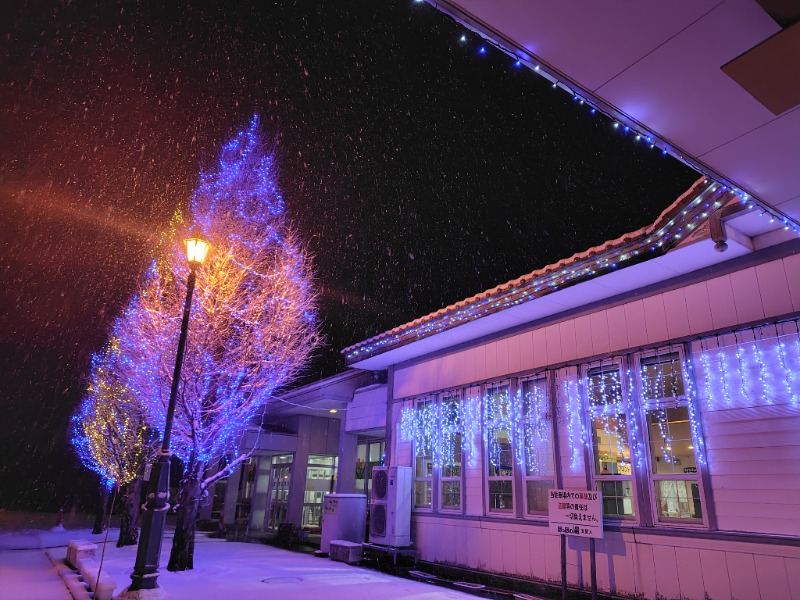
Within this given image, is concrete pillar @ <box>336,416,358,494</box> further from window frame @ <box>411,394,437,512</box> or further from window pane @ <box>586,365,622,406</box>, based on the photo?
window pane @ <box>586,365,622,406</box>

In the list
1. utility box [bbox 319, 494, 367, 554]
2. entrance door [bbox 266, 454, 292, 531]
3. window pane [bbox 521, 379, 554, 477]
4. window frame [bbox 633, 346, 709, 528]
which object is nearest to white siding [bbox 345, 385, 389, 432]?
utility box [bbox 319, 494, 367, 554]

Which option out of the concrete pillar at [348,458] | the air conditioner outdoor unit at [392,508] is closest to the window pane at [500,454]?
→ the air conditioner outdoor unit at [392,508]

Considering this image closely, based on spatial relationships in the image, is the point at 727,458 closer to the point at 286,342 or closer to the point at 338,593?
the point at 338,593

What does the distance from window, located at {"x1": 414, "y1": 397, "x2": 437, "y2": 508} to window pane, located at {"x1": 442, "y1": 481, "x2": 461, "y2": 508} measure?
454 mm

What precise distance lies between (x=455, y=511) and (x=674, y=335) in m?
6.06

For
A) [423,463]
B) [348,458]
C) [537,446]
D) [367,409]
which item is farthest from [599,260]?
[348,458]

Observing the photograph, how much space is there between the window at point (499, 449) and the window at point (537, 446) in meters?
0.36

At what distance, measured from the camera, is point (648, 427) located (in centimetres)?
799

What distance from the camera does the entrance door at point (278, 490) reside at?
19.2 m

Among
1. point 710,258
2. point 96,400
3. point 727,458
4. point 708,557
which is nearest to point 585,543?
point 708,557

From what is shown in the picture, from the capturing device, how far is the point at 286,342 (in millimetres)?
11945

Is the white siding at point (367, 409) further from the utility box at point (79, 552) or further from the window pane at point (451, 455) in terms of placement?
the utility box at point (79, 552)

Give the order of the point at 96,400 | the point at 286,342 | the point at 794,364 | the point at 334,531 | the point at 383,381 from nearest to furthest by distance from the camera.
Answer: the point at 794,364, the point at 286,342, the point at 334,531, the point at 383,381, the point at 96,400

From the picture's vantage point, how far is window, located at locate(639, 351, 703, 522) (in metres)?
7.37
